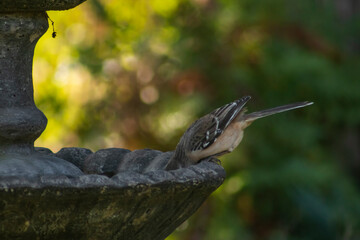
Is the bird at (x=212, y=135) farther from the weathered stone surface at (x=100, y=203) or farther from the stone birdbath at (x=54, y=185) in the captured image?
the weathered stone surface at (x=100, y=203)

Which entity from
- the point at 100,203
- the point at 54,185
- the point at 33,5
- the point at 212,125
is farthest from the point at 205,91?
the point at 54,185

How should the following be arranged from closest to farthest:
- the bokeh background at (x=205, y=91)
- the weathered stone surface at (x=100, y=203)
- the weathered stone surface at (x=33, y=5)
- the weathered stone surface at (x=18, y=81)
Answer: the weathered stone surface at (x=100, y=203)
the weathered stone surface at (x=33, y=5)
the weathered stone surface at (x=18, y=81)
the bokeh background at (x=205, y=91)

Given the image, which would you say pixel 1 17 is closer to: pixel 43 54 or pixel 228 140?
pixel 228 140

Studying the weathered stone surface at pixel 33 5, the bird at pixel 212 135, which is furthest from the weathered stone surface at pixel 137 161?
the weathered stone surface at pixel 33 5

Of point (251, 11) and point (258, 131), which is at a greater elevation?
point (251, 11)

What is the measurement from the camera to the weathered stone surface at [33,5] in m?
2.43

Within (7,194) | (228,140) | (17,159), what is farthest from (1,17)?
(228,140)

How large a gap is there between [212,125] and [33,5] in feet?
4.67

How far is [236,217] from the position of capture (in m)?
6.47

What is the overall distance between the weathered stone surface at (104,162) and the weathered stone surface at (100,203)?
2.22 feet

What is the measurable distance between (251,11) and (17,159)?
4462mm

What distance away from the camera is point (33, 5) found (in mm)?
2484

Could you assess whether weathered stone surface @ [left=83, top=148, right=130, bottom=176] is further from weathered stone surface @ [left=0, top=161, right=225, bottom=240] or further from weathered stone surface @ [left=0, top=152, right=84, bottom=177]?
weathered stone surface @ [left=0, top=161, right=225, bottom=240]

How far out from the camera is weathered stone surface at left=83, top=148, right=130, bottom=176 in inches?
123
